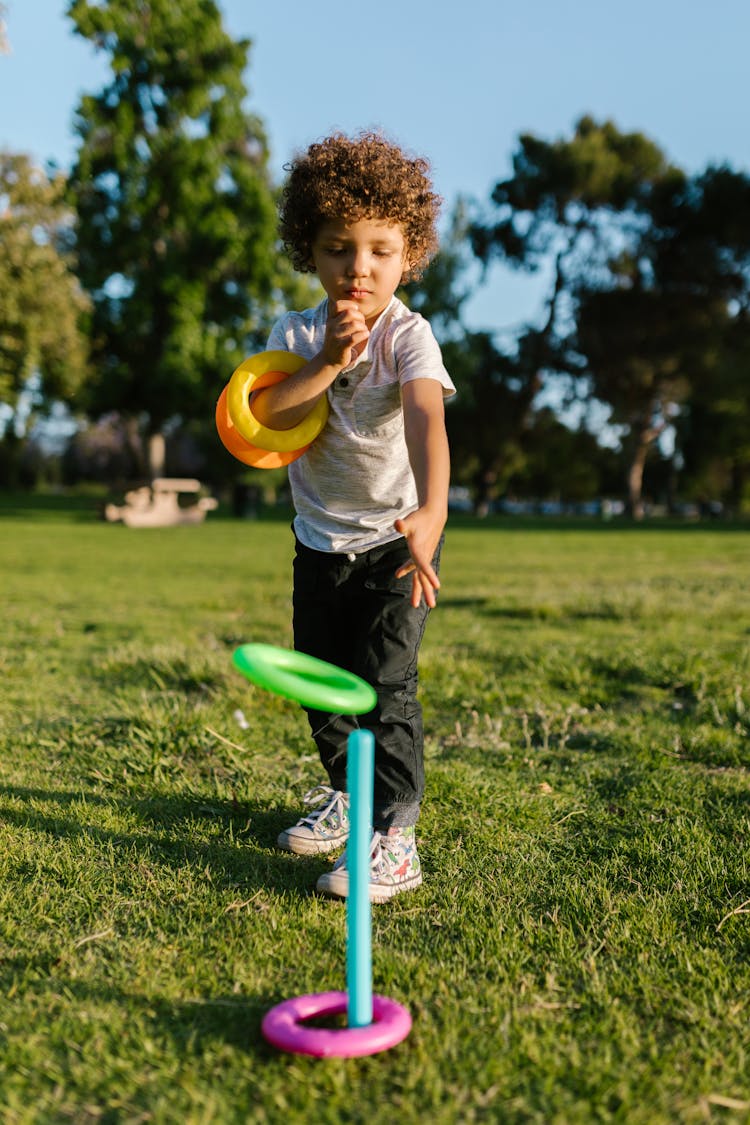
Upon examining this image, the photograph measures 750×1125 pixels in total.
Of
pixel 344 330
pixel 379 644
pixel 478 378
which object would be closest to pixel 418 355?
pixel 344 330

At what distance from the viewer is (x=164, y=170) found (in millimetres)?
27516

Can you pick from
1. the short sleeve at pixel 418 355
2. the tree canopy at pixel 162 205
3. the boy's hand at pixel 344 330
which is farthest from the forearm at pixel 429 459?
the tree canopy at pixel 162 205

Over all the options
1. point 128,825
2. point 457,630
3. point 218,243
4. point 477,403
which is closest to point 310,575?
point 128,825

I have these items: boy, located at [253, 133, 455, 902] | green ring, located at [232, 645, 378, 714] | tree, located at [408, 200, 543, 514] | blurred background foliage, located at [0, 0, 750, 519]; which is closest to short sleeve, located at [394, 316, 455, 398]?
boy, located at [253, 133, 455, 902]

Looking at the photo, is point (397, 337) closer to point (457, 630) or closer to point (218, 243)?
point (457, 630)

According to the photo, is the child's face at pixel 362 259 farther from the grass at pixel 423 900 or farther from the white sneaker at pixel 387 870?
the grass at pixel 423 900

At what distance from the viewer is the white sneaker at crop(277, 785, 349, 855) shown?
8.78 ft

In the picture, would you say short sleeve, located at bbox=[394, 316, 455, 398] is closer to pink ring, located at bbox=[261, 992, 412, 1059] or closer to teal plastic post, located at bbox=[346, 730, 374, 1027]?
teal plastic post, located at bbox=[346, 730, 374, 1027]

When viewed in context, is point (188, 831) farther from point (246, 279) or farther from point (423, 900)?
point (246, 279)

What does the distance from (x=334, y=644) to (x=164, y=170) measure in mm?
27916

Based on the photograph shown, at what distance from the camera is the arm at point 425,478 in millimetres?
2092

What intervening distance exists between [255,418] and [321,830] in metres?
1.17

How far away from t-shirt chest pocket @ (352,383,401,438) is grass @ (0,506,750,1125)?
3.94ft

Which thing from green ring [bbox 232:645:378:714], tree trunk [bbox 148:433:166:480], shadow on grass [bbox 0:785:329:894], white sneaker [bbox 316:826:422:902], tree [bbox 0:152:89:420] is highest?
tree [bbox 0:152:89:420]
